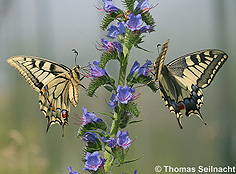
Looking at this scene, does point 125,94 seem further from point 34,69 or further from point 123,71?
point 34,69

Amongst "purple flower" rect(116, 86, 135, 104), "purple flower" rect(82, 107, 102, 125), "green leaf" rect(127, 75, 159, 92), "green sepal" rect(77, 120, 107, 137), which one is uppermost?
"green leaf" rect(127, 75, 159, 92)

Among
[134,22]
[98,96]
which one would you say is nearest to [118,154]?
[134,22]

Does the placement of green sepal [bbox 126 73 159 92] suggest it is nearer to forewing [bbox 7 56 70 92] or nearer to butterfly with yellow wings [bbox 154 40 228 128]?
butterfly with yellow wings [bbox 154 40 228 128]

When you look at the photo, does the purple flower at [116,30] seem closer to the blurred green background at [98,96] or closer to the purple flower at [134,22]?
the purple flower at [134,22]

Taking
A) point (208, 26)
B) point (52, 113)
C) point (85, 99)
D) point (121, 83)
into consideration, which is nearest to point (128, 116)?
point (121, 83)

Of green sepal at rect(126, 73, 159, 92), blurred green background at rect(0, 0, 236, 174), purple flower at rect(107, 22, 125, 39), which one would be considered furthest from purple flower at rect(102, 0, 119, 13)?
blurred green background at rect(0, 0, 236, 174)
